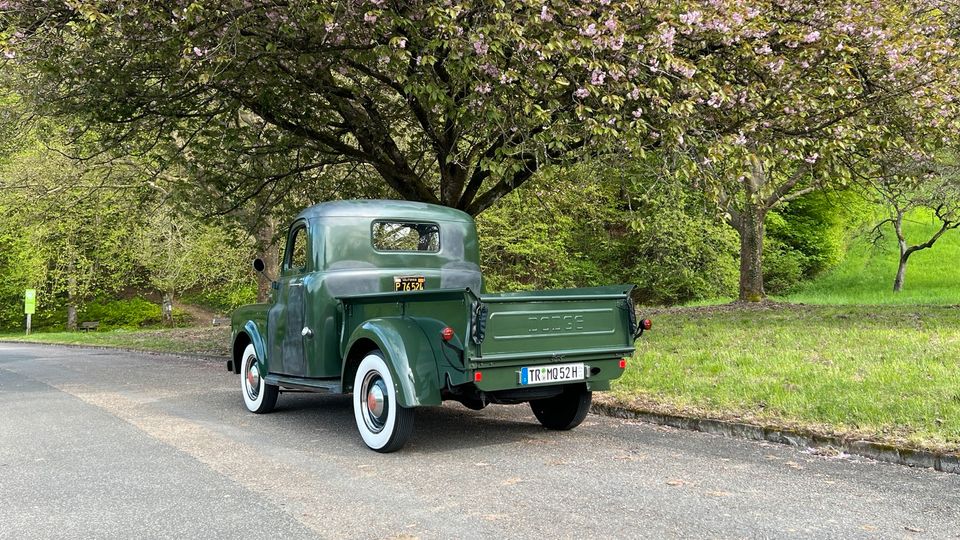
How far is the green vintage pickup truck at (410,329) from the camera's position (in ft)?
18.5

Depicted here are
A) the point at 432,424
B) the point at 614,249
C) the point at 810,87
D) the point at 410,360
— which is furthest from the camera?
the point at 614,249

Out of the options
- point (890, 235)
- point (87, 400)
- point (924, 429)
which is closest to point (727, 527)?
point (924, 429)

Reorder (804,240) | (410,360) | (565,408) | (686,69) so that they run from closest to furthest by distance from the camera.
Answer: (410,360) → (565,408) → (686,69) → (804,240)

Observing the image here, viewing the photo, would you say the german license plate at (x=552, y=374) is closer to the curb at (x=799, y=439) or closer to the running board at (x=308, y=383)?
the curb at (x=799, y=439)

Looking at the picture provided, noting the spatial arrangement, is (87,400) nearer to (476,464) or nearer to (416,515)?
(476,464)

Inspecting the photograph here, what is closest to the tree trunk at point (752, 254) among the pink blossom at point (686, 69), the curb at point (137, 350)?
the pink blossom at point (686, 69)

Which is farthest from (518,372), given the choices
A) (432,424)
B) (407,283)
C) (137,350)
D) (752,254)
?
(752,254)

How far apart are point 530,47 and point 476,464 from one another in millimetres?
4690

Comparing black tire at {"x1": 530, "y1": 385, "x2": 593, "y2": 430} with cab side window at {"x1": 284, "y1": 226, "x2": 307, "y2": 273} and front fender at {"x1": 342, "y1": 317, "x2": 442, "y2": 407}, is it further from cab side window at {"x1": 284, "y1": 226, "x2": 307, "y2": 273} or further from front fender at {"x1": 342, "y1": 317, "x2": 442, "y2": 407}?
cab side window at {"x1": 284, "y1": 226, "x2": 307, "y2": 273}

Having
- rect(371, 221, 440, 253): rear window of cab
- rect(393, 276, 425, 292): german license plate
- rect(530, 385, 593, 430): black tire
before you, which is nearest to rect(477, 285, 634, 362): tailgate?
rect(530, 385, 593, 430): black tire

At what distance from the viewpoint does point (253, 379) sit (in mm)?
8039

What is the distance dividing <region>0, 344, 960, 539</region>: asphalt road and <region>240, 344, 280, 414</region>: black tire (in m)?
0.16

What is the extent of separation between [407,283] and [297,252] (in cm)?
116

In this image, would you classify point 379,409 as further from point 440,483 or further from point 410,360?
point 440,483
